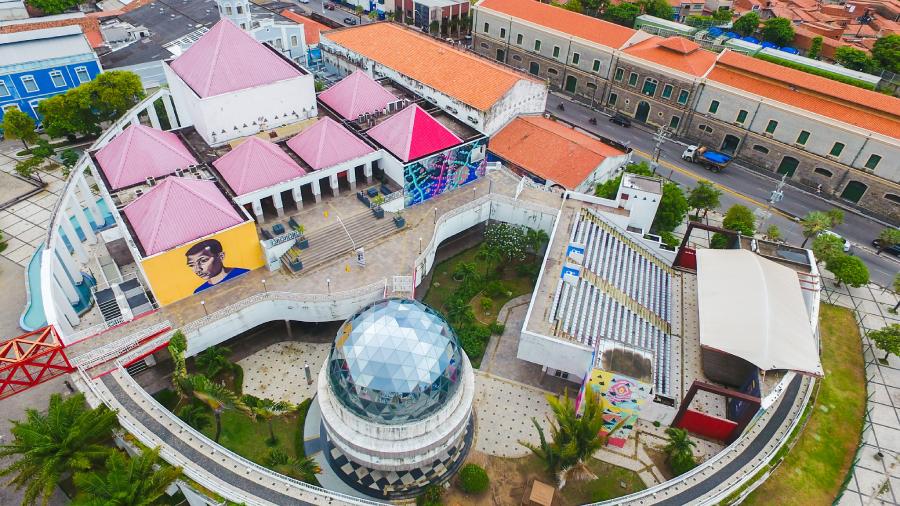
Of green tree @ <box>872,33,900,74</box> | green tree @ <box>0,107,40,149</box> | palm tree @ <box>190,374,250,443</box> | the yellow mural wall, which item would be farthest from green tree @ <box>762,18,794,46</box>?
green tree @ <box>0,107,40,149</box>

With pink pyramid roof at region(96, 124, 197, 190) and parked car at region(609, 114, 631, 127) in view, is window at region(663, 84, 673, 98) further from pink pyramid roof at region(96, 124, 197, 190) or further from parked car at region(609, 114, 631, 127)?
pink pyramid roof at region(96, 124, 197, 190)

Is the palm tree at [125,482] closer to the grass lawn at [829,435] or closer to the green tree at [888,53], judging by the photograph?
the grass lawn at [829,435]

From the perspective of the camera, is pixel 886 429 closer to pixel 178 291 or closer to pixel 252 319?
pixel 252 319

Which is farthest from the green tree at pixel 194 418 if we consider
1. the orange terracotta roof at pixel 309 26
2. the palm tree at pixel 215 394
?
the orange terracotta roof at pixel 309 26

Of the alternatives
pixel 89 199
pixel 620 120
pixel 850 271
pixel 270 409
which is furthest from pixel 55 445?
pixel 620 120

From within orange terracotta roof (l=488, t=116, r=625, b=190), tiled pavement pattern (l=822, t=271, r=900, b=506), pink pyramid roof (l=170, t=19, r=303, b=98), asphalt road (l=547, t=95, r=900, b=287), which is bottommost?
tiled pavement pattern (l=822, t=271, r=900, b=506)

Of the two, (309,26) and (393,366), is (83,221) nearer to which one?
(393,366)

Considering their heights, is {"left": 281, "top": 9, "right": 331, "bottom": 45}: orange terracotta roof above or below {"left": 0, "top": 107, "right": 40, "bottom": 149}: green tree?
above

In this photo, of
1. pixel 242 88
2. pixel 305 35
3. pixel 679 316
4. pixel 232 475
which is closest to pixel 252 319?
pixel 232 475
